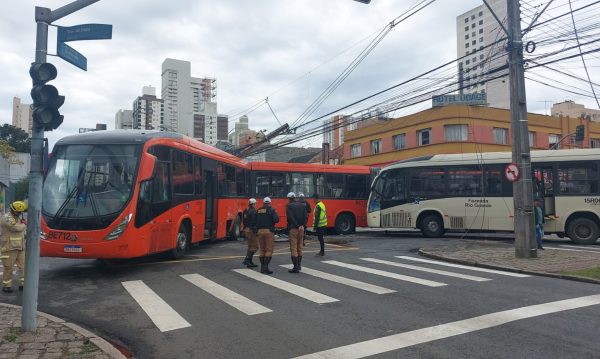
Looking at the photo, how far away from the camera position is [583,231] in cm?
1623

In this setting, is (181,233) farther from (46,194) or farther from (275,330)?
(275,330)

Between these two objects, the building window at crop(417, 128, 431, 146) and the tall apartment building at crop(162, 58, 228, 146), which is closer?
the tall apartment building at crop(162, 58, 228, 146)

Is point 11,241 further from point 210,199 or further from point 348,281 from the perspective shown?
point 210,199

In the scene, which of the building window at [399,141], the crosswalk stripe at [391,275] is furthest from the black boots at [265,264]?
the building window at [399,141]

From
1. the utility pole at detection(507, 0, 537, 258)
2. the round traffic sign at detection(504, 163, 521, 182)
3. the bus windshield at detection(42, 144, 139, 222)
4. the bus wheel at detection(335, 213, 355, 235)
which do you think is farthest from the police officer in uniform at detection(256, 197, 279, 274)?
the bus wheel at detection(335, 213, 355, 235)

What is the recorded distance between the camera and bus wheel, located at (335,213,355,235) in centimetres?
2120

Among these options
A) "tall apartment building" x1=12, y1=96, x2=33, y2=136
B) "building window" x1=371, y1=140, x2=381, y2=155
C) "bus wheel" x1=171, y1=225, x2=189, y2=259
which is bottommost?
"bus wheel" x1=171, y1=225, x2=189, y2=259

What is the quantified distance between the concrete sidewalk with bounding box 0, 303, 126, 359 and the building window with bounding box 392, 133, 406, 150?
3383 centimetres

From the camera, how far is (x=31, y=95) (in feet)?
18.9

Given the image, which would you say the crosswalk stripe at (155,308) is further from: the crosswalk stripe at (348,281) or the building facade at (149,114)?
the building facade at (149,114)

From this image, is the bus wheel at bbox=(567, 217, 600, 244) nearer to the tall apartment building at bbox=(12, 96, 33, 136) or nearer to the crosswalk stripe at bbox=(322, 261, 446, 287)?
the crosswalk stripe at bbox=(322, 261, 446, 287)

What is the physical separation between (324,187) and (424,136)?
17304 millimetres

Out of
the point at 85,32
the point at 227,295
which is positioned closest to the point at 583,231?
the point at 227,295

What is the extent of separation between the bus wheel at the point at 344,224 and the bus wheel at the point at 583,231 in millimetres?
8725
